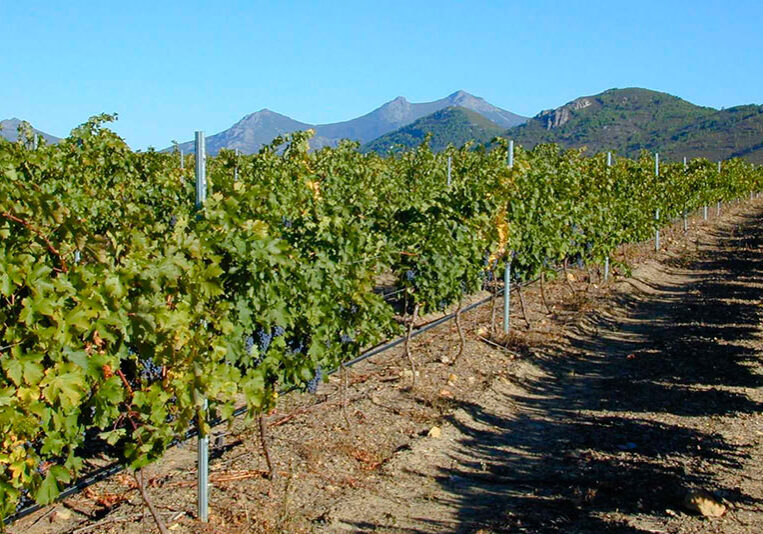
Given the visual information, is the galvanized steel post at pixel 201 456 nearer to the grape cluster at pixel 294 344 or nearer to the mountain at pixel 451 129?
the grape cluster at pixel 294 344

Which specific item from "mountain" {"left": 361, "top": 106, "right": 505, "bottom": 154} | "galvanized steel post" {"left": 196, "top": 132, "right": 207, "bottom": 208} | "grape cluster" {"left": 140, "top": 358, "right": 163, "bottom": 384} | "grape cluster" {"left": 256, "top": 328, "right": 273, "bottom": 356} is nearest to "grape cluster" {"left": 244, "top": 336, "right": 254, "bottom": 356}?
"grape cluster" {"left": 256, "top": 328, "right": 273, "bottom": 356}

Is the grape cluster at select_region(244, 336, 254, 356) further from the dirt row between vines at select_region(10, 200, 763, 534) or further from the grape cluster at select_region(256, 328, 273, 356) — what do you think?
the dirt row between vines at select_region(10, 200, 763, 534)

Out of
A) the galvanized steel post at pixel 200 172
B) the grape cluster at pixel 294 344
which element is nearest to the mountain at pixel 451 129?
the grape cluster at pixel 294 344

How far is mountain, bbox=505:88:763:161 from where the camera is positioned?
107000 millimetres

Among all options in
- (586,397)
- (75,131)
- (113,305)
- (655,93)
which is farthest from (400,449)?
(655,93)

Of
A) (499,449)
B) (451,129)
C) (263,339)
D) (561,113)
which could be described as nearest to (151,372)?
(263,339)

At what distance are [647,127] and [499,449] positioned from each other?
140520mm

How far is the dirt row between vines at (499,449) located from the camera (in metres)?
4.77

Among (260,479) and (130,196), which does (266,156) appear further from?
(260,479)

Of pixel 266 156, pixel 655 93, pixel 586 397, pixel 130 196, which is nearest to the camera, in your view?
pixel 586 397

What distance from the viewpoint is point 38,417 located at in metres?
3.37

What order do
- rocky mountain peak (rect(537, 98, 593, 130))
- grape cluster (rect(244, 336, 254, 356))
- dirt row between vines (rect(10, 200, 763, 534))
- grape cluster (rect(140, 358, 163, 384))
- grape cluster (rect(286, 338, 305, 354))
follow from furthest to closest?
rocky mountain peak (rect(537, 98, 593, 130)), grape cluster (rect(286, 338, 305, 354)), grape cluster (rect(244, 336, 254, 356)), dirt row between vines (rect(10, 200, 763, 534)), grape cluster (rect(140, 358, 163, 384))

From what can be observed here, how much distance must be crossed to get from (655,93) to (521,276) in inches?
6506

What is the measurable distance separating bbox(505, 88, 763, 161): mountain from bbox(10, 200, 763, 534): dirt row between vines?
9507 cm
